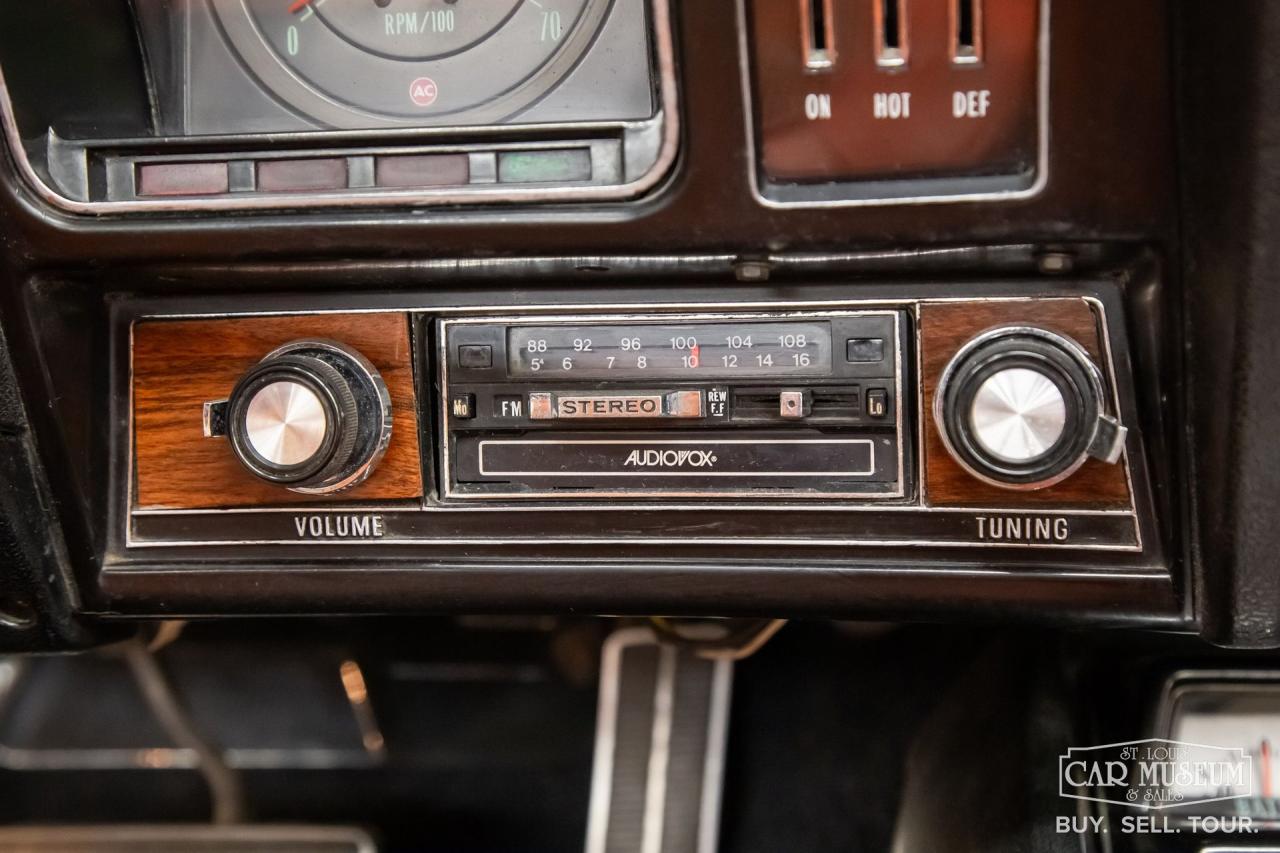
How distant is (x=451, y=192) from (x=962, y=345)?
1.16ft

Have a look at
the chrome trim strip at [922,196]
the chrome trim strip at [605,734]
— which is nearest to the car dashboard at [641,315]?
the chrome trim strip at [922,196]

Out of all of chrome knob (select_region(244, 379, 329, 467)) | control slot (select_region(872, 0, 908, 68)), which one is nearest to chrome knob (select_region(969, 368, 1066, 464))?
control slot (select_region(872, 0, 908, 68))

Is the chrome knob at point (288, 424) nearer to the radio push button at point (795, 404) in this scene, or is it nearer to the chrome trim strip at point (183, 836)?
the radio push button at point (795, 404)

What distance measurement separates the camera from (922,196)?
0.70 m

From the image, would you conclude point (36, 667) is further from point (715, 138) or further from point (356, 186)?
point (715, 138)

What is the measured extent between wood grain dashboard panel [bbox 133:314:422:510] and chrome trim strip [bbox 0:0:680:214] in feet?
0.28

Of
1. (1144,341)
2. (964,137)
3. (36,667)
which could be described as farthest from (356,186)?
(36,667)

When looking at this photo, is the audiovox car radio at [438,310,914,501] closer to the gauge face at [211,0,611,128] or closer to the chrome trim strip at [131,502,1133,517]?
the chrome trim strip at [131,502,1133,517]

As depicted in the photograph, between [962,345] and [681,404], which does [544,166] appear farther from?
[962,345]

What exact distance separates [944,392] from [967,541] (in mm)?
106

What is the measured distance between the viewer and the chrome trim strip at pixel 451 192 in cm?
71

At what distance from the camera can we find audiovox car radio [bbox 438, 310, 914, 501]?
74cm

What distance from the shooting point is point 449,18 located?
803mm

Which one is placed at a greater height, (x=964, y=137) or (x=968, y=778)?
(x=964, y=137)
